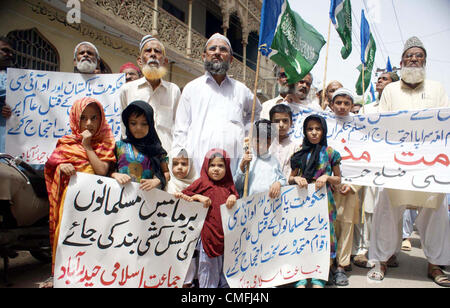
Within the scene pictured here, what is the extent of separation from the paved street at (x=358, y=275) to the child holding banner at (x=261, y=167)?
1300 mm

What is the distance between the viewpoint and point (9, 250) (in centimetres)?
274

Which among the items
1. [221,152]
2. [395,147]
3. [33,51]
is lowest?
[221,152]

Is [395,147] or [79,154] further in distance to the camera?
[395,147]

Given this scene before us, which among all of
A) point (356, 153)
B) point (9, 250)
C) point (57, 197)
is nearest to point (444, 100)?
point (356, 153)

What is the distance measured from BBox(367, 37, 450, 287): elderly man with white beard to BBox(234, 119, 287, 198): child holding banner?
1430 mm

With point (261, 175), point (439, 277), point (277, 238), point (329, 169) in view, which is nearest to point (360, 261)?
point (439, 277)

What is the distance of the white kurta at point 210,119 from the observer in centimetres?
319

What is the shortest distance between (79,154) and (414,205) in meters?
3.24

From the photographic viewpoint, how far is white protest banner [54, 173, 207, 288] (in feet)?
7.50

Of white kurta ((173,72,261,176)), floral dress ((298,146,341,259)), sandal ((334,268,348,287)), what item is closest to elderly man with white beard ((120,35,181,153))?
white kurta ((173,72,261,176))

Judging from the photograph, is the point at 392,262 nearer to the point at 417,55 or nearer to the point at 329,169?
the point at 329,169

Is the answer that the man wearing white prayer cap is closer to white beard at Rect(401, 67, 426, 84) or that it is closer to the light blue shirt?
the light blue shirt

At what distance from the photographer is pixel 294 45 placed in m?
3.61

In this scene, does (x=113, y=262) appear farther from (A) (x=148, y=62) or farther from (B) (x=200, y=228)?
(A) (x=148, y=62)
